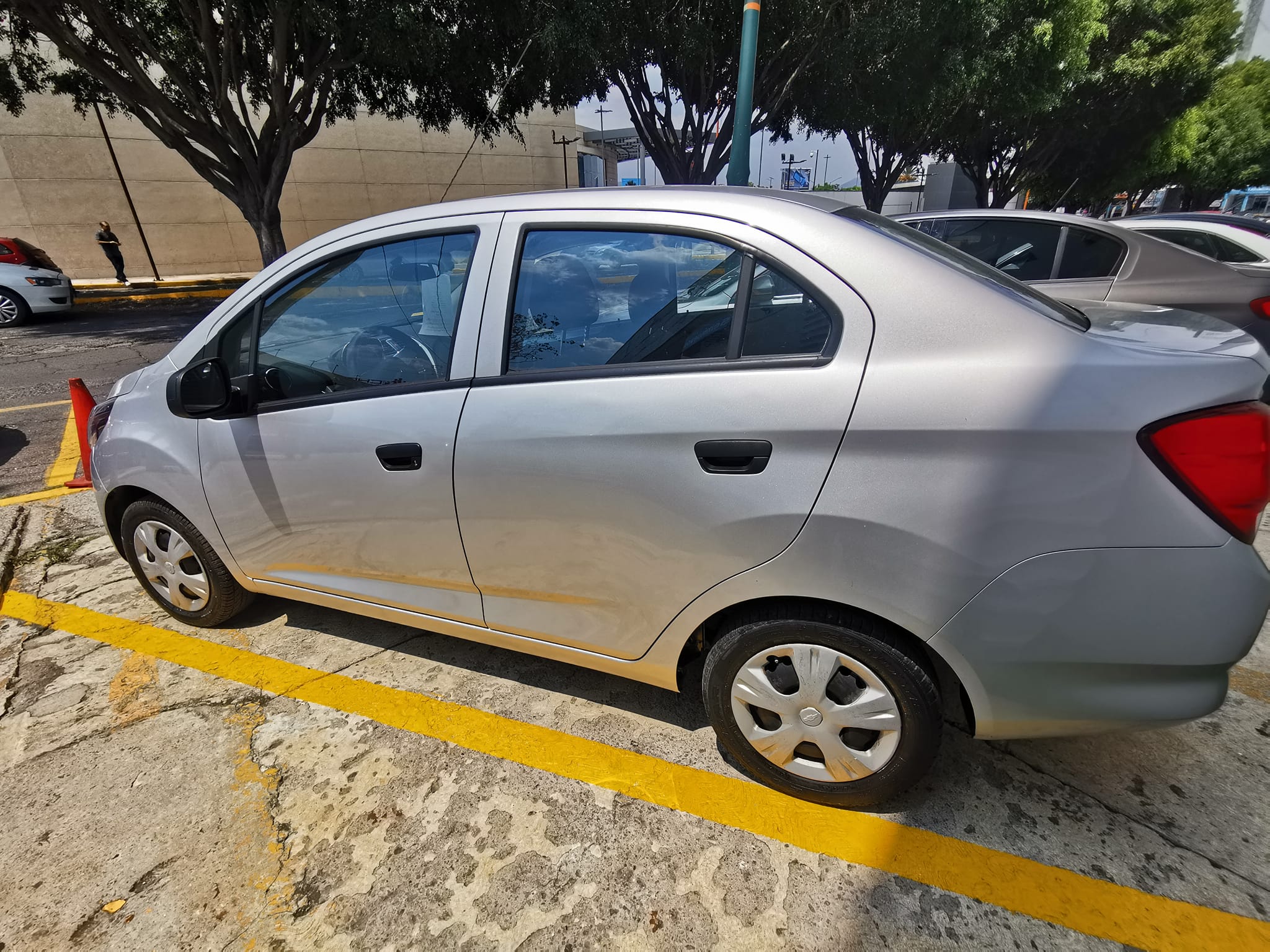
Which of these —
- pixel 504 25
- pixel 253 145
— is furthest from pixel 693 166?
pixel 253 145

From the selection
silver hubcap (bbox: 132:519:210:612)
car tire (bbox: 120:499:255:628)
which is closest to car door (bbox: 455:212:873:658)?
car tire (bbox: 120:499:255:628)

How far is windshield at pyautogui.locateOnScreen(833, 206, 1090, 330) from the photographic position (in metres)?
1.57

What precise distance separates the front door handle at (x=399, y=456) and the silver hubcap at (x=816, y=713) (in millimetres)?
1147

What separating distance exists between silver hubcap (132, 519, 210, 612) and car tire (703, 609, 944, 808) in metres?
2.22

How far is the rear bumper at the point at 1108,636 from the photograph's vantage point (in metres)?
1.36

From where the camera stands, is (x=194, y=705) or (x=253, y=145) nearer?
(x=194, y=705)

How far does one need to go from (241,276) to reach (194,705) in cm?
2099

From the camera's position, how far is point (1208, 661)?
1418mm

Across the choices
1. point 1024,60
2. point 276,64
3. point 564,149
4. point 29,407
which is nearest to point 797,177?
point 564,149

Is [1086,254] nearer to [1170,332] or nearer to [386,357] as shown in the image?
[1170,332]

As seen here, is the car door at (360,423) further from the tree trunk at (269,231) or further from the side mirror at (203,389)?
the tree trunk at (269,231)

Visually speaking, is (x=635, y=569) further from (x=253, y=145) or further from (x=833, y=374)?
(x=253, y=145)

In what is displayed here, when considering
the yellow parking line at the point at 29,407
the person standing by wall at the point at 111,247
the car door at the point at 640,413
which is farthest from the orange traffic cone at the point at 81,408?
the person standing by wall at the point at 111,247

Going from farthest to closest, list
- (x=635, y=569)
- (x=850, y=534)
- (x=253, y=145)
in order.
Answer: (x=253, y=145) < (x=635, y=569) < (x=850, y=534)
